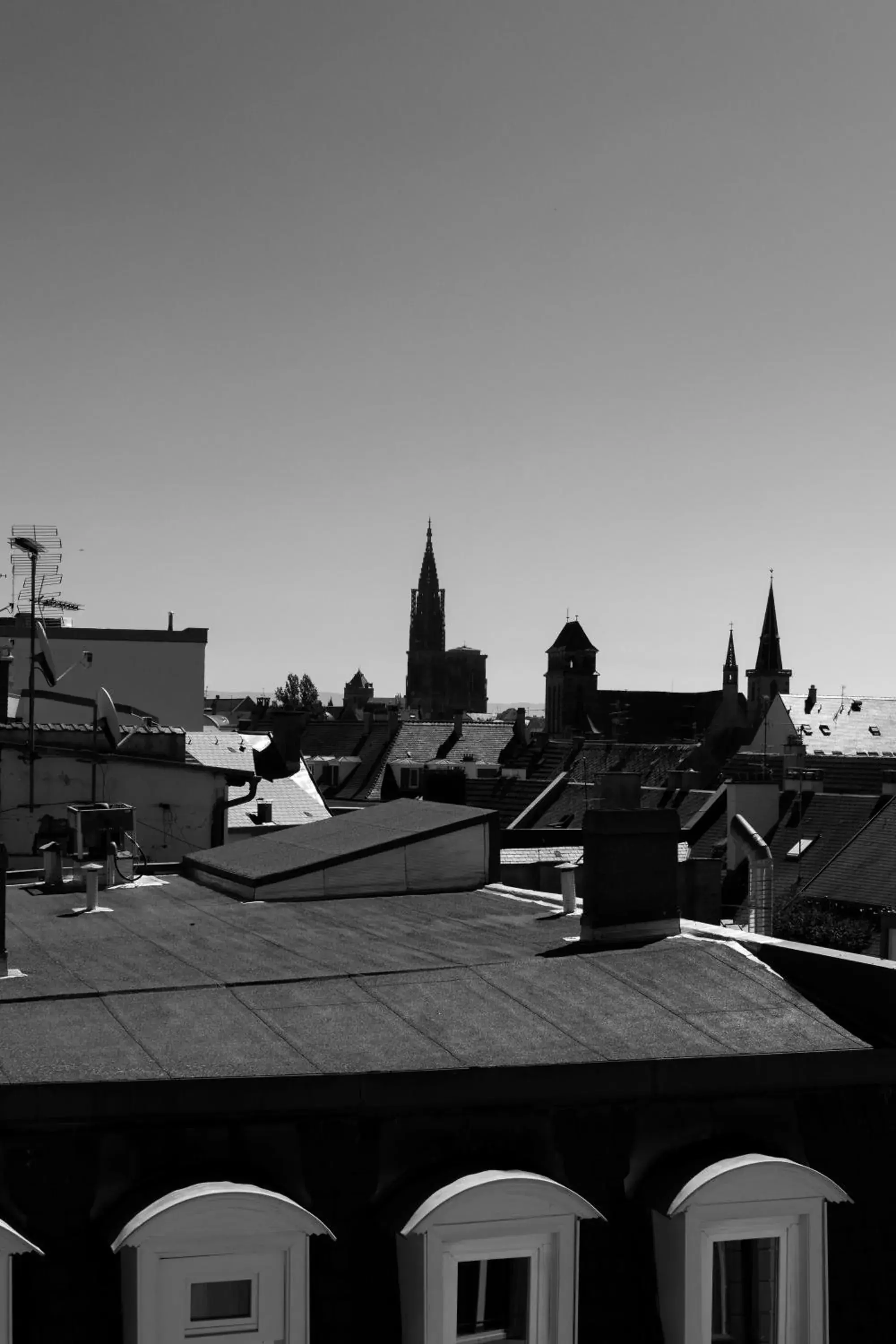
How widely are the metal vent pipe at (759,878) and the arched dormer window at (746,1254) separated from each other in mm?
8606

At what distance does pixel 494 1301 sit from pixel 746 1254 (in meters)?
1.38

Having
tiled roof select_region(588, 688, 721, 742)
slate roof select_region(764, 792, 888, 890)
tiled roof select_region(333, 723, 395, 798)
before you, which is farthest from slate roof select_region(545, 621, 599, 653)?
slate roof select_region(764, 792, 888, 890)

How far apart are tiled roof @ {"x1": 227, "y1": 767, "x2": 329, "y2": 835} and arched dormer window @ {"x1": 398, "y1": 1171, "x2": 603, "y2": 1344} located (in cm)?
2878

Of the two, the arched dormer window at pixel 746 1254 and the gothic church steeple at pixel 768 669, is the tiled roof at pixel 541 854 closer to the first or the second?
the arched dormer window at pixel 746 1254

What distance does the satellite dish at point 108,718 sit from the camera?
26.6 metres

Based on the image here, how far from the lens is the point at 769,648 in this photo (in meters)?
157

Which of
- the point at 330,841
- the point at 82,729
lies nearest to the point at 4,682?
the point at 82,729

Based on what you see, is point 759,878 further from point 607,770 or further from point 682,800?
point 607,770

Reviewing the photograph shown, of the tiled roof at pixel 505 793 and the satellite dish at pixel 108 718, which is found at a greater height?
the satellite dish at pixel 108 718

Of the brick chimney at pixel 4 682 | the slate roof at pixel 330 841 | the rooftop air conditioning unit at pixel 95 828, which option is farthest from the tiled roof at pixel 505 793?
the slate roof at pixel 330 841

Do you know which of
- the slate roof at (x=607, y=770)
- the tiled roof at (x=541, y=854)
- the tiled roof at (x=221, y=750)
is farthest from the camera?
the slate roof at (x=607, y=770)

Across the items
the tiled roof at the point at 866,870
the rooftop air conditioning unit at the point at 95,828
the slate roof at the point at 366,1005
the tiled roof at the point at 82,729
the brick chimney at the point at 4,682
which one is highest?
the brick chimney at the point at 4,682

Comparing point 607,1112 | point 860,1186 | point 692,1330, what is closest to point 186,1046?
point 607,1112

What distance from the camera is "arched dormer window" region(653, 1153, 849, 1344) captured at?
741cm
